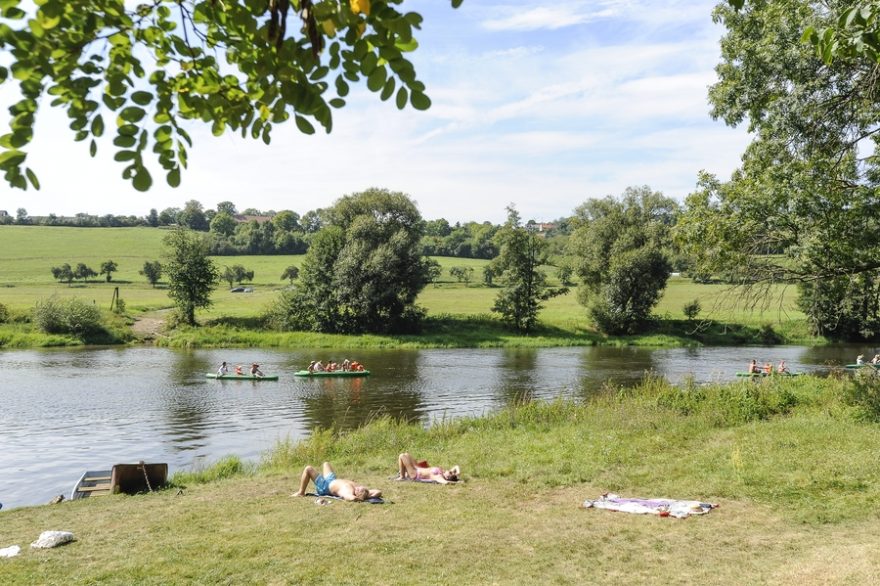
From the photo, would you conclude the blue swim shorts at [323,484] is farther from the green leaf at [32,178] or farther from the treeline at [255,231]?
the treeline at [255,231]

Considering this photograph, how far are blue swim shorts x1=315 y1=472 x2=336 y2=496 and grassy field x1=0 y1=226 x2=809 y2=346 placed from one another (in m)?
11.8

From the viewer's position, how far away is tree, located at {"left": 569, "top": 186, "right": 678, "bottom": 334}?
58.9m

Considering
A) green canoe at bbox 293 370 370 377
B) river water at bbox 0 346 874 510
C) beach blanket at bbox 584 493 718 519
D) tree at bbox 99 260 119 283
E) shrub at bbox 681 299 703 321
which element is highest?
tree at bbox 99 260 119 283

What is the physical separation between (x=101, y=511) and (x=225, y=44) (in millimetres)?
10960

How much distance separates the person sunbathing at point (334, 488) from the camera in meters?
12.1

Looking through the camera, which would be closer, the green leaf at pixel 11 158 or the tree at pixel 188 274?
the green leaf at pixel 11 158

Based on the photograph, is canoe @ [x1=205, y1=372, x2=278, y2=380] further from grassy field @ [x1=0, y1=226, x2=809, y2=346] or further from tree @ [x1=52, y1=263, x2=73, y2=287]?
tree @ [x1=52, y1=263, x2=73, y2=287]

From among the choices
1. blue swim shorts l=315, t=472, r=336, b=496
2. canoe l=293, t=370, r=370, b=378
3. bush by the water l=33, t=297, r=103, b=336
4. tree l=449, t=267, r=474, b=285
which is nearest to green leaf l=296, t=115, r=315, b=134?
blue swim shorts l=315, t=472, r=336, b=496

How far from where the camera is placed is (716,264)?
18188 millimetres

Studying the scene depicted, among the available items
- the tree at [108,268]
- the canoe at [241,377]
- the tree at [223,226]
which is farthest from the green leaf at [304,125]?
the tree at [223,226]

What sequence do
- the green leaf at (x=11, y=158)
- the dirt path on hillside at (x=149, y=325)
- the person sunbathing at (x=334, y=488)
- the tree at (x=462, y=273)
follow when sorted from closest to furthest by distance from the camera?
1. the green leaf at (x=11, y=158)
2. the person sunbathing at (x=334, y=488)
3. the dirt path on hillside at (x=149, y=325)
4. the tree at (x=462, y=273)

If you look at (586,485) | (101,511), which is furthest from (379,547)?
(101,511)

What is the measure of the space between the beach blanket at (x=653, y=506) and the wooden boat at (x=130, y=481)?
9.18 meters

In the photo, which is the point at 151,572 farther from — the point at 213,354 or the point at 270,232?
the point at 270,232
